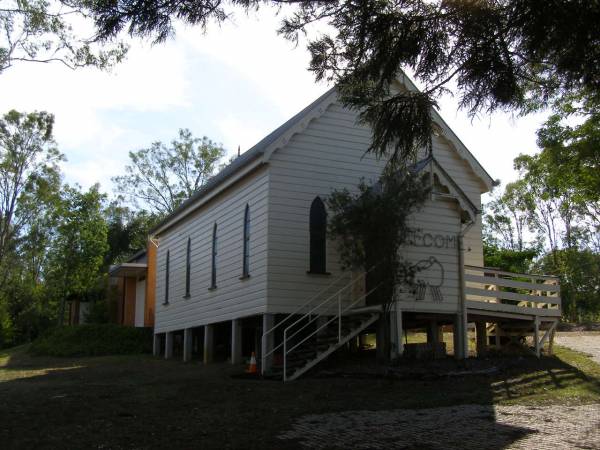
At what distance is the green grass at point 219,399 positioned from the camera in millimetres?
9492

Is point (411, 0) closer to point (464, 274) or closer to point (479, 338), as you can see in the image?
point (464, 274)

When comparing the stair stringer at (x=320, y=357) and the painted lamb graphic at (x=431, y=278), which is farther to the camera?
the painted lamb graphic at (x=431, y=278)

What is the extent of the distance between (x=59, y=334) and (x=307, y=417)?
971 inches

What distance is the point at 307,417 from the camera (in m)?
10.9

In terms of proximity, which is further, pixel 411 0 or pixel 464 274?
pixel 464 274

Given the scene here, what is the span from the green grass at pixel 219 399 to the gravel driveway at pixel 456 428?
49 cm

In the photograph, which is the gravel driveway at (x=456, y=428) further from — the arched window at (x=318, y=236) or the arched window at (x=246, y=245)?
the arched window at (x=246, y=245)

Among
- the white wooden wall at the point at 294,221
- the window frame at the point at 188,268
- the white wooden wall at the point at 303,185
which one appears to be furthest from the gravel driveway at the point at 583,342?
the window frame at the point at 188,268

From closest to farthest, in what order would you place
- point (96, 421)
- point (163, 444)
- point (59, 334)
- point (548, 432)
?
1. point (163, 444)
2. point (548, 432)
3. point (96, 421)
4. point (59, 334)

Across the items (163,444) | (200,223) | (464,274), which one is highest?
(200,223)

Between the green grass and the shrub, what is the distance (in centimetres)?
1141

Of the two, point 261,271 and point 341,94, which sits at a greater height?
point 341,94

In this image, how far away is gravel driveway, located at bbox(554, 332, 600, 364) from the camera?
1947 centimetres

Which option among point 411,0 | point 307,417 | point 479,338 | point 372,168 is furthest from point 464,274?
point 411,0
